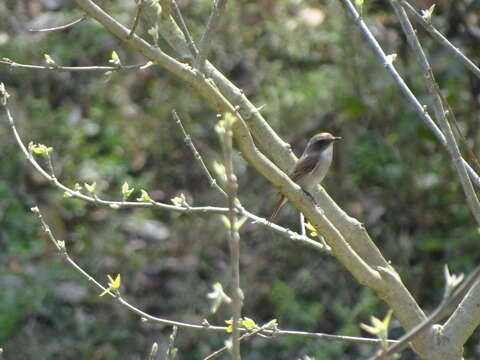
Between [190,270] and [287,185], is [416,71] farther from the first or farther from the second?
[287,185]

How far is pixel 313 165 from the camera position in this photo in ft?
16.5

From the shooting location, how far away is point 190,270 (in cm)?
729

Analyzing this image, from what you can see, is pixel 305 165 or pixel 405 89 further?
pixel 305 165

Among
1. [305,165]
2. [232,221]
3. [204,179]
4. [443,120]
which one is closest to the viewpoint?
[232,221]

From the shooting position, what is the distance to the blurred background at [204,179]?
21.8ft

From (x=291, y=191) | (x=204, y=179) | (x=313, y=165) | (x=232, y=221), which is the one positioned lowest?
(x=204, y=179)

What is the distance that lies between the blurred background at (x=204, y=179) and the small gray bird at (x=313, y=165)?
1106mm

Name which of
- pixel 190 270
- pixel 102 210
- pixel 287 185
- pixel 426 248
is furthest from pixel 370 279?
pixel 102 210

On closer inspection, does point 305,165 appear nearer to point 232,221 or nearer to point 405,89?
point 405,89

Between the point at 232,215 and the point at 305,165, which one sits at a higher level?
the point at 232,215

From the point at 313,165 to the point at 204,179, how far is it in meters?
2.91

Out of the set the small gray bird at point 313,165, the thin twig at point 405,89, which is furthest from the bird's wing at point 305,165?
the thin twig at point 405,89

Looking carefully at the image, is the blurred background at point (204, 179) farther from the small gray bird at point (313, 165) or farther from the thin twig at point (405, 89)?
the thin twig at point (405, 89)

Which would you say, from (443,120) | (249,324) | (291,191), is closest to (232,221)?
(291,191)
